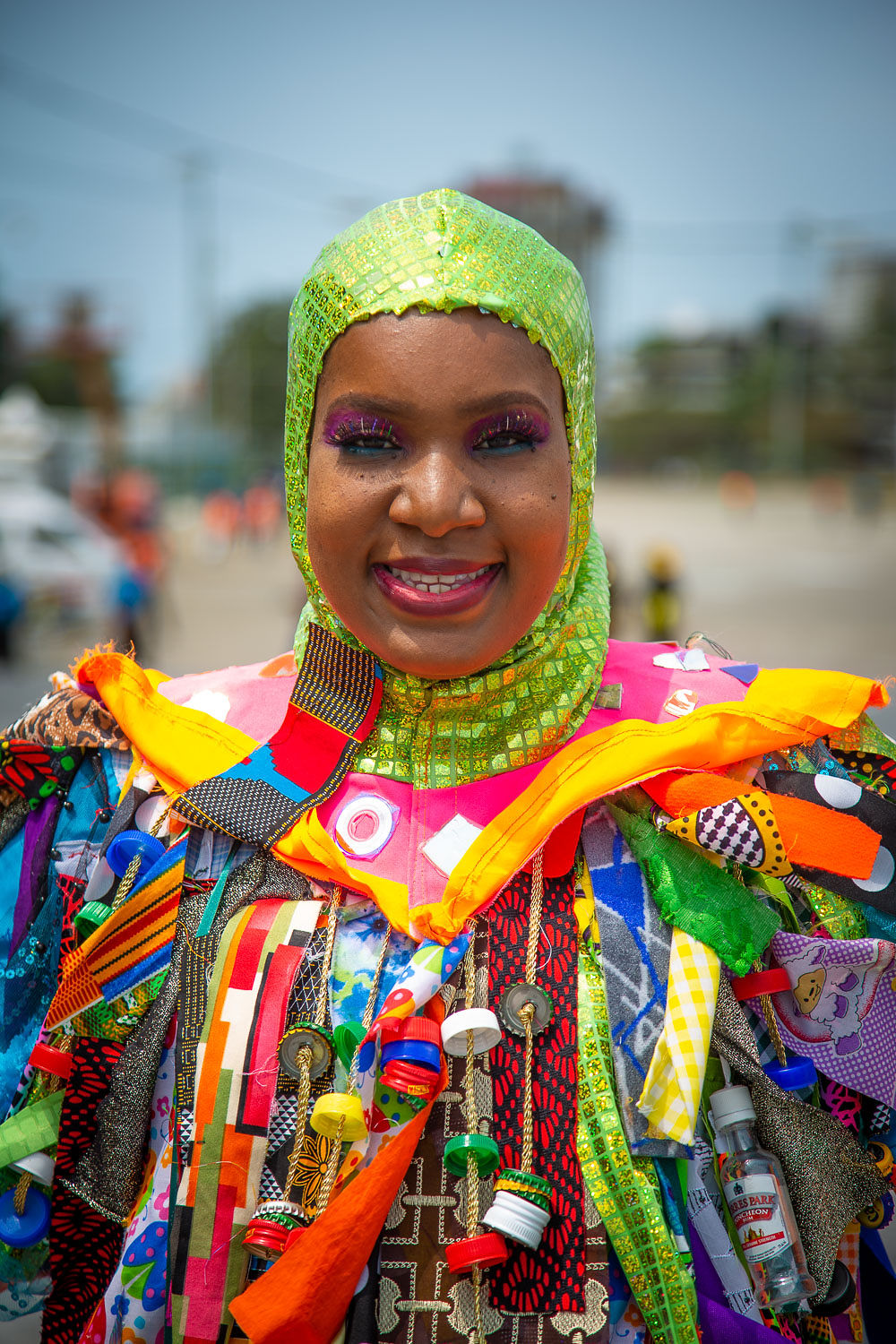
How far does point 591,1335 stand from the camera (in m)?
1.40

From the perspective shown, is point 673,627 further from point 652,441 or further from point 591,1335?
point 652,441

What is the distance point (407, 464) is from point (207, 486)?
1337 inches

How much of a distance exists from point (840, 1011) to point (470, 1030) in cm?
52

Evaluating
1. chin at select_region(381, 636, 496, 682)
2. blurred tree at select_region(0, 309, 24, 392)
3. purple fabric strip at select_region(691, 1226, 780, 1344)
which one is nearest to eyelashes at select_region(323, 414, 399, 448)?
chin at select_region(381, 636, 496, 682)

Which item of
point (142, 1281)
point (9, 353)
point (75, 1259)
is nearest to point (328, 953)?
point (142, 1281)

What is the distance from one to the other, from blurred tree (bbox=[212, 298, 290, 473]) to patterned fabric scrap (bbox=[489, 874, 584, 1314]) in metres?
48.8

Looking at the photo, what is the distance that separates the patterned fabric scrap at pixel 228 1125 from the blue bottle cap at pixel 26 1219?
0.98 ft

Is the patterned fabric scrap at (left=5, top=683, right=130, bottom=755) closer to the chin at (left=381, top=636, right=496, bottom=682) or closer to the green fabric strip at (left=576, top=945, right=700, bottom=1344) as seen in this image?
the chin at (left=381, top=636, right=496, bottom=682)

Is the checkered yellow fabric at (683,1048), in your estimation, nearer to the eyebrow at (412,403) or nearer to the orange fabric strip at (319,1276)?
the orange fabric strip at (319,1276)

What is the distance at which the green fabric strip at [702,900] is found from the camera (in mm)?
1494

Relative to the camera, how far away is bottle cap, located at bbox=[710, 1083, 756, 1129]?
58.9 inches

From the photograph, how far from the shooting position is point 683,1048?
1.45 m

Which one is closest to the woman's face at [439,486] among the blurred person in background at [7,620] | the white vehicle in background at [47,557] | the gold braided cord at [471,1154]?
the gold braided cord at [471,1154]

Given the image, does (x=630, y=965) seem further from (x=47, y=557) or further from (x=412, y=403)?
(x=47, y=557)
